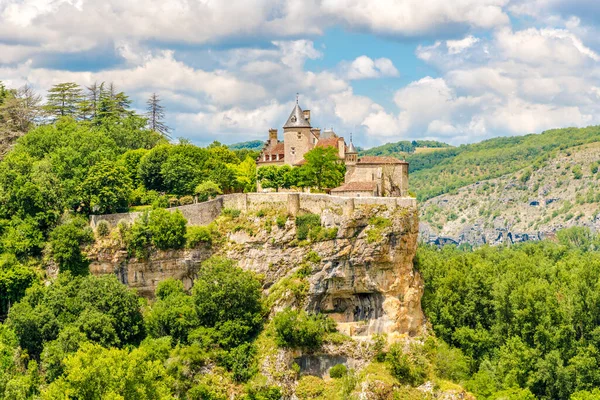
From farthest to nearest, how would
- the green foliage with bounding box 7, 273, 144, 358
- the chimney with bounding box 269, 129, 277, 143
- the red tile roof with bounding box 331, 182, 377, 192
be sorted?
the chimney with bounding box 269, 129, 277, 143
the red tile roof with bounding box 331, 182, 377, 192
the green foliage with bounding box 7, 273, 144, 358

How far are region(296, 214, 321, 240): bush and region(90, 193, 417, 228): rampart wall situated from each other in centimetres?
77

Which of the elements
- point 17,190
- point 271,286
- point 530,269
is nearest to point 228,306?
point 271,286

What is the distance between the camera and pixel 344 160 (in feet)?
224

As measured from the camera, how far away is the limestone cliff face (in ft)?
189

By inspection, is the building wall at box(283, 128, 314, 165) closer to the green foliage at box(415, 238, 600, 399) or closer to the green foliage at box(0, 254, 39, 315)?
the green foliage at box(415, 238, 600, 399)

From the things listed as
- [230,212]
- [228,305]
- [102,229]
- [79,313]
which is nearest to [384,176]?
[230,212]

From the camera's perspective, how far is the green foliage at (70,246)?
57969mm

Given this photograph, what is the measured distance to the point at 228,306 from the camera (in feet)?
185

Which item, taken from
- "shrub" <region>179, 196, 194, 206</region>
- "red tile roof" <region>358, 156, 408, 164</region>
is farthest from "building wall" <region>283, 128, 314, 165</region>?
"shrub" <region>179, 196, 194, 206</region>

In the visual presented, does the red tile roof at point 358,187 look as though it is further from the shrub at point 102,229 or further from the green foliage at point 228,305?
the shrub at point 102,229

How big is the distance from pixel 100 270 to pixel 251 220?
12.9 metres

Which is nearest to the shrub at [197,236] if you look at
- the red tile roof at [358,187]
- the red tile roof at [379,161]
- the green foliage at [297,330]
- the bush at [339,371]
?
the green foliage at [297,330]

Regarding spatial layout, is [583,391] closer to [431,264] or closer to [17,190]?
[431,264]

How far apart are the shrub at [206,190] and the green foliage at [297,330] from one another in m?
13.8
